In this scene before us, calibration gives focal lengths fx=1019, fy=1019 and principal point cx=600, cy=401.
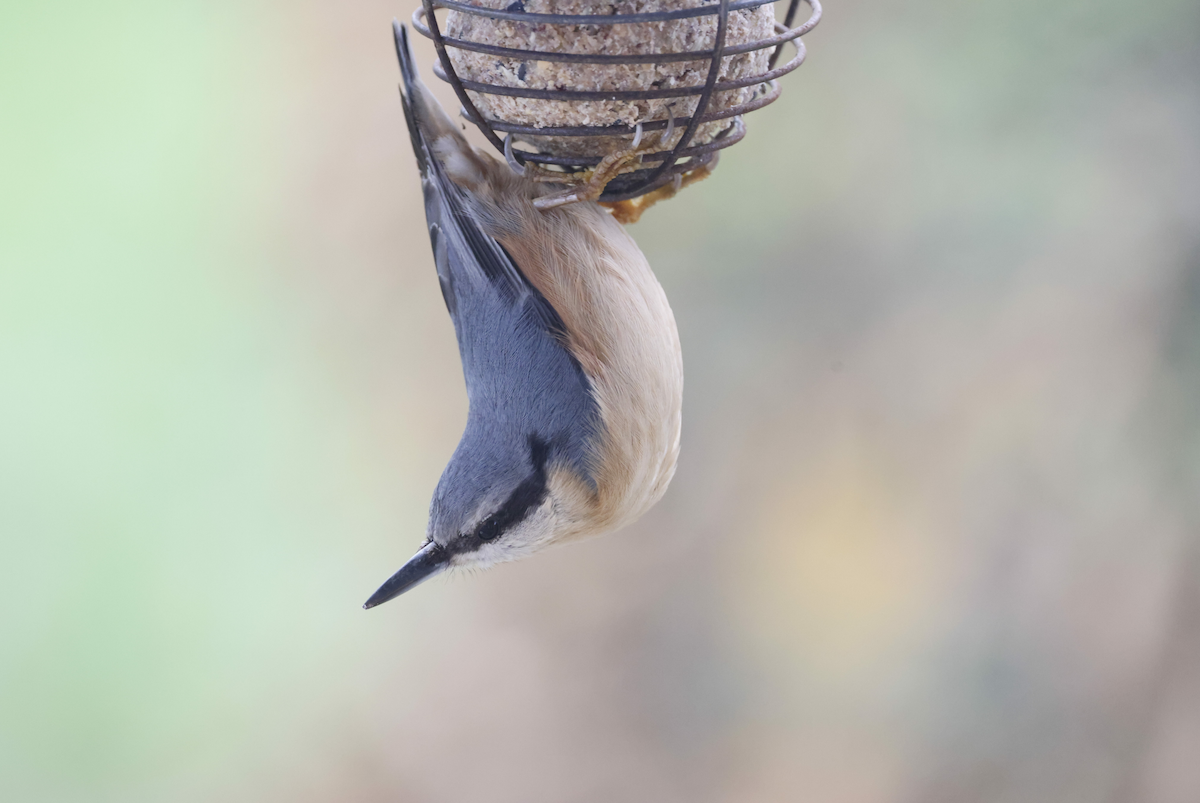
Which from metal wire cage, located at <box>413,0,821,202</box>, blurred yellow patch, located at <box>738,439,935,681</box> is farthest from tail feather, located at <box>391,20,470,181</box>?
blurred yellow patch, located at <box>738,439,935,681</box>

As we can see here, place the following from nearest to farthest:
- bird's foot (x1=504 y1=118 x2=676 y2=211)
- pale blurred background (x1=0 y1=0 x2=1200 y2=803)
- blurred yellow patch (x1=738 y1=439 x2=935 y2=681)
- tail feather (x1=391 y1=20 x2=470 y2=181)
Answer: bird's foot (x1=504 y1=118 x2=676 y2=211)
tail feather (x1=391 y1=20 x2=470 y2=181)
pale blurred background (x1=0 y1=0 x2=1200 y2=803)
blurred yellow patch (x1=738 y1=439 x2=935 y2=681)

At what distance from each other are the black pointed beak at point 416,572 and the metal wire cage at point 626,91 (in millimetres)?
519

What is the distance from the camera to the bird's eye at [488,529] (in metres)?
1.36

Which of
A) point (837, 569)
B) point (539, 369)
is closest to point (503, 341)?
point (539, 369)

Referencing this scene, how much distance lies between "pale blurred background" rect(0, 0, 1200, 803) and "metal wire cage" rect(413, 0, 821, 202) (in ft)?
4.82

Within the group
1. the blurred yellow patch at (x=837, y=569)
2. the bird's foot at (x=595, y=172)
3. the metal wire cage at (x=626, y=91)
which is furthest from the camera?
the blurred yellow patch at (x=837, y=569)

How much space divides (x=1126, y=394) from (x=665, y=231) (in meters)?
1.32

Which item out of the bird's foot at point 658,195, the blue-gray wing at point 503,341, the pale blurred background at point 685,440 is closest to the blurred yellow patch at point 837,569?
the pale blurred background at point 685,440

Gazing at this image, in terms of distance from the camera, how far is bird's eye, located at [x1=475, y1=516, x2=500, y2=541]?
136 cm

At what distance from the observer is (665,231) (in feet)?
9.03

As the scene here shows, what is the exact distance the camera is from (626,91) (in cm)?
107

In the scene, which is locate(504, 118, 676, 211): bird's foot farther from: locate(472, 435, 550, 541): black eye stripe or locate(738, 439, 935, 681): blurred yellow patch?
locate(738, 439, 935, 681): blurred yellow patch

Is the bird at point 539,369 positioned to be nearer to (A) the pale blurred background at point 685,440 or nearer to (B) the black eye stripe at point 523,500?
(B) the black eye stripe at point 523,500

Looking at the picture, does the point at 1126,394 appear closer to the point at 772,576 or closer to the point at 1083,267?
the point at 1083,267
